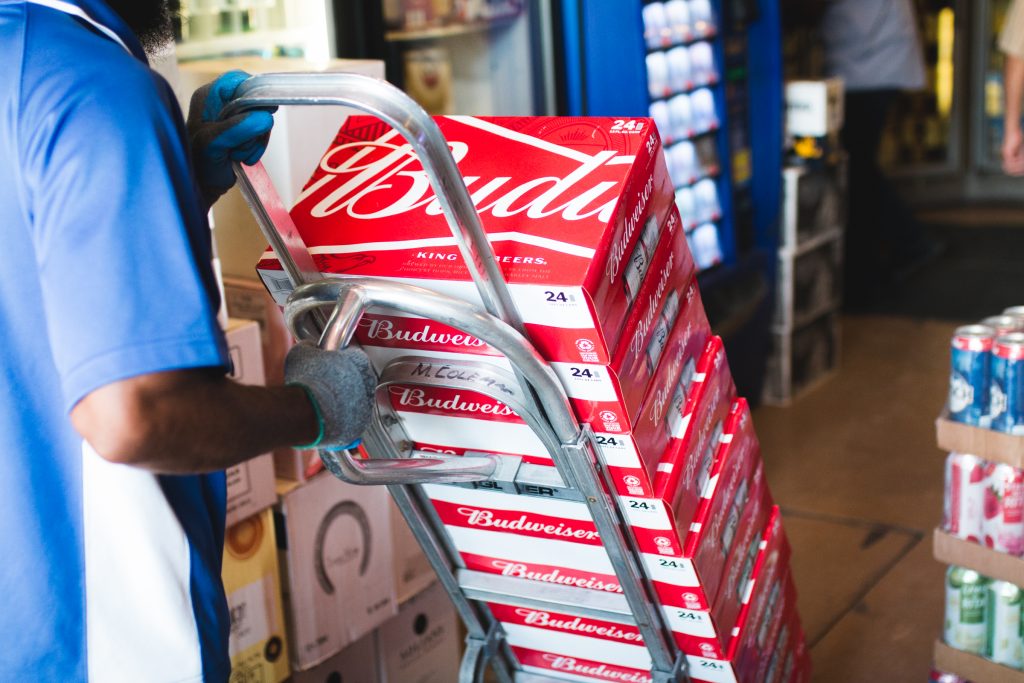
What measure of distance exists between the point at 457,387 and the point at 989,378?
1316mm

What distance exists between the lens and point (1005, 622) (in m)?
2.30

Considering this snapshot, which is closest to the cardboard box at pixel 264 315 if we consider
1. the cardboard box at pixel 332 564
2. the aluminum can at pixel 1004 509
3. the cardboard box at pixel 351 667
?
the cardboard box at pixel 332 564

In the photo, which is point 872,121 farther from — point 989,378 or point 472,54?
point 989,378

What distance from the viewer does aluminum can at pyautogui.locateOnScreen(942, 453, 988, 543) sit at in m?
2.30

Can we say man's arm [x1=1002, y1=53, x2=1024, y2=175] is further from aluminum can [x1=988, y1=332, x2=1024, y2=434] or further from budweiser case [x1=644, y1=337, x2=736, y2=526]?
budweiser case [x1=644, y1=337, x2=736, y2=526]

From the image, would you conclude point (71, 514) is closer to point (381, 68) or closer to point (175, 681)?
point (175, 681)

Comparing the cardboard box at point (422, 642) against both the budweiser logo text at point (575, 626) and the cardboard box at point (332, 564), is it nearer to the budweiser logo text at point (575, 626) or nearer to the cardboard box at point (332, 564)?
the cardboard box at point (332, 564)

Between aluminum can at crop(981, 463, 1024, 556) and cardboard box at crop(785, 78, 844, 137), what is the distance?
2.72 m

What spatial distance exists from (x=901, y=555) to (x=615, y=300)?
2.38 metres

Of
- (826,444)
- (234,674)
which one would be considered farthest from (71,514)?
(826,444)

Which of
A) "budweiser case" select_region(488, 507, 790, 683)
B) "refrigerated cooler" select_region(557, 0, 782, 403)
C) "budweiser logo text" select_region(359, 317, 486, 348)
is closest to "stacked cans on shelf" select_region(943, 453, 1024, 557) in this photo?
"budweiser case" select_region(488, 507, 790, 683)

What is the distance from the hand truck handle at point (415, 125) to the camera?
3.99 feet

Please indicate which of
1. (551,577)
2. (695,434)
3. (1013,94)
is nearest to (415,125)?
(695,434)

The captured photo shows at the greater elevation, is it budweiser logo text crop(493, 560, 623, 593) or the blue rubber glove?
the blue rubber glove
